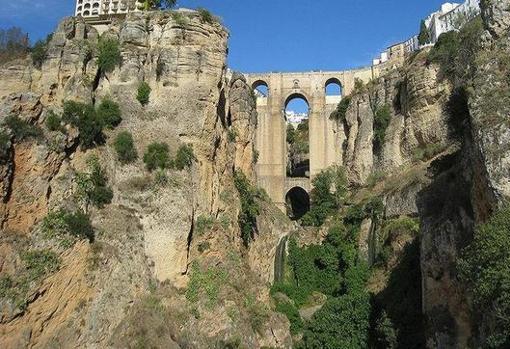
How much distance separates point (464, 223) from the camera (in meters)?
18.8

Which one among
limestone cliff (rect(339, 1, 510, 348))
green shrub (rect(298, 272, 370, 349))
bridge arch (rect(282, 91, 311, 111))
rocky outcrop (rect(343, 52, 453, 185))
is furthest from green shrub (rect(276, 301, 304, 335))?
bridge arch (rect(282, 91, 311, 111))

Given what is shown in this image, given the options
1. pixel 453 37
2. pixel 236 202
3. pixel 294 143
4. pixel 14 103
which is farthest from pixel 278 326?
pixel 294 143

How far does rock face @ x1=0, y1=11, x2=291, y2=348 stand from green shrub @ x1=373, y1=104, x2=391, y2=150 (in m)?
15.6

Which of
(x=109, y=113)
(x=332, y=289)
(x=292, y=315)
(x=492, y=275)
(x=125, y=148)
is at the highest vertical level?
(x=109, y=113)

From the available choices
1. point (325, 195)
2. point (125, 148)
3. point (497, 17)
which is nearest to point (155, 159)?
point (125, 148)

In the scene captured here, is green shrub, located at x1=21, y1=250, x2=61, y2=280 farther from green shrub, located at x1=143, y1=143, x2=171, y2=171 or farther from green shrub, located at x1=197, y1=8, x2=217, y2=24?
green shrub, located at x1=197, y1=8, x2=217, y2=24

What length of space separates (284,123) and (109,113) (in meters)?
27.2

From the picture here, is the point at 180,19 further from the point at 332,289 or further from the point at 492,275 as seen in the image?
the point at 492,275

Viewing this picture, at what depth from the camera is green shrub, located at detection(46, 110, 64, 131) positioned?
22750 mm

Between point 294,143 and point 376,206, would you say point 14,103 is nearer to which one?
point 376,206

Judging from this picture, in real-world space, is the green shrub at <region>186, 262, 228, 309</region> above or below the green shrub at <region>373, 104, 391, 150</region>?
below

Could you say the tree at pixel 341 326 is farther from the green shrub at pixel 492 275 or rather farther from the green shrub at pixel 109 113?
the green shrub at pixel 109 113

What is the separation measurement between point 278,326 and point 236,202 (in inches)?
260

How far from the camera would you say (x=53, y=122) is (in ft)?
74.9
